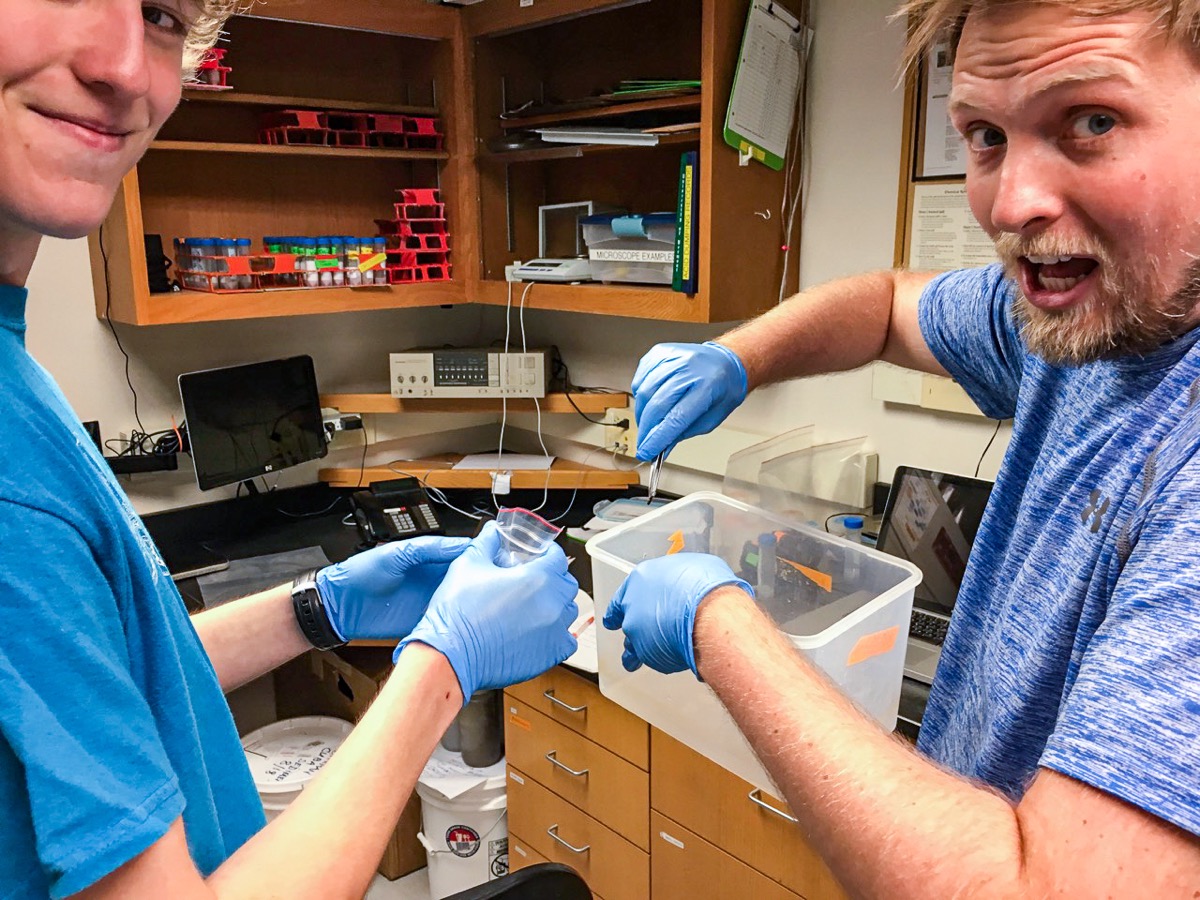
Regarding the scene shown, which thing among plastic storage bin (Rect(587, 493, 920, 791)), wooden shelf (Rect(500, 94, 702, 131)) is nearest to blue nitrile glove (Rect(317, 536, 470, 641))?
plastic storage bin (Rect(587, 493, 920, 791))

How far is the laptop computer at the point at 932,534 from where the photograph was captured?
168cm

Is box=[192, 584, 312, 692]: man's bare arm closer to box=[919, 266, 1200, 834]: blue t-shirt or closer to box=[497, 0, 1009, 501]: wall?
box=[919, 266, 1200, 834]: blue t-shirt

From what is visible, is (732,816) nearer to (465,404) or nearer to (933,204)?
(933,204)

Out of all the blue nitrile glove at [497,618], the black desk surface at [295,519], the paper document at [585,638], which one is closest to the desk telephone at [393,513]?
the black desk surface at [295,519]

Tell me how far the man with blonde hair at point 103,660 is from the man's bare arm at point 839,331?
77 centimetres

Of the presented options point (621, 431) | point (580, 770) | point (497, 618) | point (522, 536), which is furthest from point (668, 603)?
point (621, 431)

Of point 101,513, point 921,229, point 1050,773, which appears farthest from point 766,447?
point 101,513

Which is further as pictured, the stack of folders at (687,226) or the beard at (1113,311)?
the stack of folders at (687,226)

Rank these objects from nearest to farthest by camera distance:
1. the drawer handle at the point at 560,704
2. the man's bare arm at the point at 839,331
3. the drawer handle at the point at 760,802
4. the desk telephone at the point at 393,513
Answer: the man's bare arm at the point at 839,331 → the drawer handle at the point at 760,802 → the drawer handle at the point at 560,704 → the desk telephone at the point at 393,513

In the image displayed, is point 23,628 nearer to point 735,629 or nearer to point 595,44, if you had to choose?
point 735,629

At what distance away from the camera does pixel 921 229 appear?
6.18ft

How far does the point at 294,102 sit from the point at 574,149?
728 mm

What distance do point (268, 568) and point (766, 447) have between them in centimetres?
126

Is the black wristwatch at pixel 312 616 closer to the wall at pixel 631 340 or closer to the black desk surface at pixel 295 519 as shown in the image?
the black desk surface at pixel 295 519
